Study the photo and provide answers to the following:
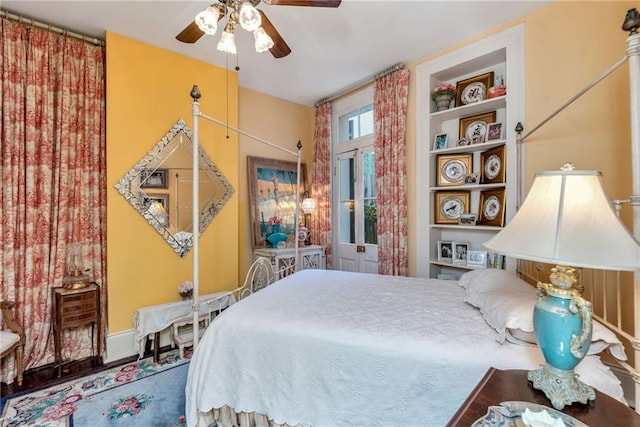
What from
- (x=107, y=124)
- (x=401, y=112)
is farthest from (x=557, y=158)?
(x=107, y=124)

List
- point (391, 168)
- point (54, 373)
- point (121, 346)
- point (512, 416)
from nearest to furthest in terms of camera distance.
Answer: point (512, 416), point (54, 373), point (121, 346), point (391, 168)

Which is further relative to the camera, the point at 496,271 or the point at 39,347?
the point at 39,347

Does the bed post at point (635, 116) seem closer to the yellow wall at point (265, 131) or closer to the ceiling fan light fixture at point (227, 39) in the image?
the ceiling fan light fixture at point (227, 39)

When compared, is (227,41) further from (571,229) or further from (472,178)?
(472,178)

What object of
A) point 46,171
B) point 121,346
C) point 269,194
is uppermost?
point 46,171

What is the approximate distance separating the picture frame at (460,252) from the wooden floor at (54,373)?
125 inches

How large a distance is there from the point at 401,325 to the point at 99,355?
9.13 ft

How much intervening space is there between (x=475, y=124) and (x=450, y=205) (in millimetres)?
843

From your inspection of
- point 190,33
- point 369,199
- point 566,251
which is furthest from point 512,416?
point 369,199

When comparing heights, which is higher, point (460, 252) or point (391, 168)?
point (391, 168)

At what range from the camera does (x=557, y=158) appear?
2.18m

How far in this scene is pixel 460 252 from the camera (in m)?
2.87

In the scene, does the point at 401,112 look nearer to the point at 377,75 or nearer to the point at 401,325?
the point at 377,75

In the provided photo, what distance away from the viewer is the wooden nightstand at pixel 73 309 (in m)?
2.28
